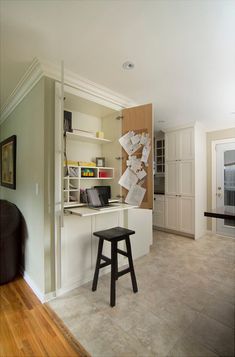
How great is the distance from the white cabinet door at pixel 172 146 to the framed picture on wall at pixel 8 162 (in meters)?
3.05

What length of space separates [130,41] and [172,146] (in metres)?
2.86

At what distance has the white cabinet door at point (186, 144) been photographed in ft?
12.6

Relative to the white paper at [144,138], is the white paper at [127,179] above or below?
below

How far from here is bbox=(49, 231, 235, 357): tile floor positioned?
1357mm

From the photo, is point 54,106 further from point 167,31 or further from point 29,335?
point 29,335

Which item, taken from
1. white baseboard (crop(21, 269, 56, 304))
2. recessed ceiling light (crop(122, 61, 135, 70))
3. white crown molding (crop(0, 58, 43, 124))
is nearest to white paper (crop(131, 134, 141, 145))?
recessed ceiling light (crop(122, 61, 135, 70))

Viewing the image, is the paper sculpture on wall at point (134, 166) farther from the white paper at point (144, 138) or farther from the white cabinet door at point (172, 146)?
the white cabinet door at point (172, 146)

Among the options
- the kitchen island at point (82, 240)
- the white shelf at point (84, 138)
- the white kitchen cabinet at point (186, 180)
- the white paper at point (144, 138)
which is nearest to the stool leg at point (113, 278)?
the kitchen island at point (82, 240)

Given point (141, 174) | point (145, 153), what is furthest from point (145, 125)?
point (141, 174)

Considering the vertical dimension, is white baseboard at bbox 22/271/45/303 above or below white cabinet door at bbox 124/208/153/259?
below

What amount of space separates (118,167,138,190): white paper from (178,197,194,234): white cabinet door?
198cm

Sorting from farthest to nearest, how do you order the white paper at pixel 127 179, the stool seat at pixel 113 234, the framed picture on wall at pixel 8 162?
the framed picture on wall at pixel 8 162 < the white paper at pixel 127 179 < the stool seat at pixel 113 234

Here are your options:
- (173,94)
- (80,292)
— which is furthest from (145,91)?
(80,292)

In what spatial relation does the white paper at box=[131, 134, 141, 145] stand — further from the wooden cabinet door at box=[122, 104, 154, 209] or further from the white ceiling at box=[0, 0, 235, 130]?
the white ceiling at box=[0, 0, 235, 130]
